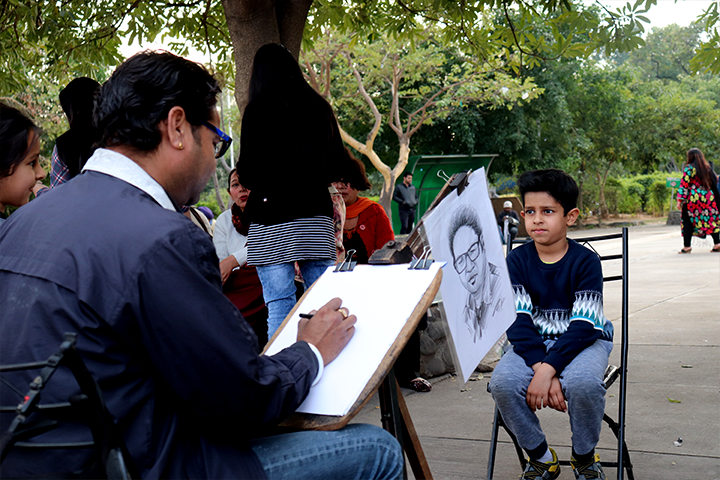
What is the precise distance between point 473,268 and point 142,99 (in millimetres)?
1703

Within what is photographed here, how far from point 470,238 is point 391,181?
16.4m

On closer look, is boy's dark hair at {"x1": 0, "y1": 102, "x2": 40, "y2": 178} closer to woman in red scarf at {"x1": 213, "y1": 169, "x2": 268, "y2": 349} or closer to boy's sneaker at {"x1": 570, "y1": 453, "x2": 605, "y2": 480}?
woman in red scarf at {"x1": 213, "y1": 169, "x2": 268, "y2": 349}

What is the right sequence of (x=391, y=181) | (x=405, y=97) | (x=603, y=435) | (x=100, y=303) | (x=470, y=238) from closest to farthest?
(x=100, y=303)
(x=470, y=238)
(x=603, y=435)
(x=391, y=181)
(x=405, y=97)

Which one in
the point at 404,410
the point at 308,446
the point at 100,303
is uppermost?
the point at 100,303

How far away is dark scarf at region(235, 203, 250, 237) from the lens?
4.27 m

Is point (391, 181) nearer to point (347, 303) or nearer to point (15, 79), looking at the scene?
point (15, 79)

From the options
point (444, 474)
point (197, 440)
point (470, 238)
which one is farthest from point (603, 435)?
point (197, 440)

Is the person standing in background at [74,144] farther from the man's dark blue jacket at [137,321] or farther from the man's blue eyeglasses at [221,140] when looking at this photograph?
the man's dark blue jacket at [137,321]

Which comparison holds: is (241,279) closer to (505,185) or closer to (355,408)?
(355,408)

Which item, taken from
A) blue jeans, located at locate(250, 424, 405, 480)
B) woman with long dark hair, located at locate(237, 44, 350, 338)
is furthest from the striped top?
blue jeans, located at locate(250, 424, 405, 480)

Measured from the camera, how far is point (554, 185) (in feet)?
10.1

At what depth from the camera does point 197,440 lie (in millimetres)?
1553

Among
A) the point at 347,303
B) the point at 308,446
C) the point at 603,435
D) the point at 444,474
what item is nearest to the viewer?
the point at 308,446

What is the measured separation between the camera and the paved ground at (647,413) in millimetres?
3293
